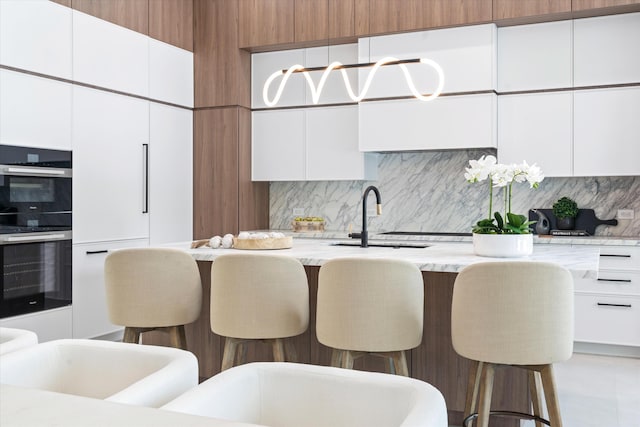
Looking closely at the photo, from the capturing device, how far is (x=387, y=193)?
220 inches

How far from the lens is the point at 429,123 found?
4949 mm

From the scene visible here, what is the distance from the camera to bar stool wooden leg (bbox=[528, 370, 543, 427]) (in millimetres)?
2455

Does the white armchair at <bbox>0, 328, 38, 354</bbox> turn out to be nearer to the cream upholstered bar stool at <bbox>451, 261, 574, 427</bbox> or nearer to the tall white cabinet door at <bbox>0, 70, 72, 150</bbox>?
the cream upholstered bar stool at <bbox>451, 261, 574, 427</bbox>

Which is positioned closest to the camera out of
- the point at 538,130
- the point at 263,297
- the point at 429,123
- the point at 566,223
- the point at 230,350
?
the point at 263,297

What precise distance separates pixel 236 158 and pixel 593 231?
121 inches

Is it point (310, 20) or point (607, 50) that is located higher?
point (310, 20)

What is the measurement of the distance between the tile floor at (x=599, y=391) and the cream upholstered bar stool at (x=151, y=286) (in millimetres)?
1719

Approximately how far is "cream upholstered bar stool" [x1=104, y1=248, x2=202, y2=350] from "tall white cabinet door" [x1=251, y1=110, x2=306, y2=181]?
108 inches

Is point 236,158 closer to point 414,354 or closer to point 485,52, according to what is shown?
point 485,52

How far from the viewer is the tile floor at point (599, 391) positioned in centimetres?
303

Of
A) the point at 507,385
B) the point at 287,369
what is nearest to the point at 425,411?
the point at 287,369

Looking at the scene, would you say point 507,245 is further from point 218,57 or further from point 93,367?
point 218,57

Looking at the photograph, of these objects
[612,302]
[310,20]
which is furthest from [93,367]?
[310,20]

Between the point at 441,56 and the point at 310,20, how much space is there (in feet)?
3.99
